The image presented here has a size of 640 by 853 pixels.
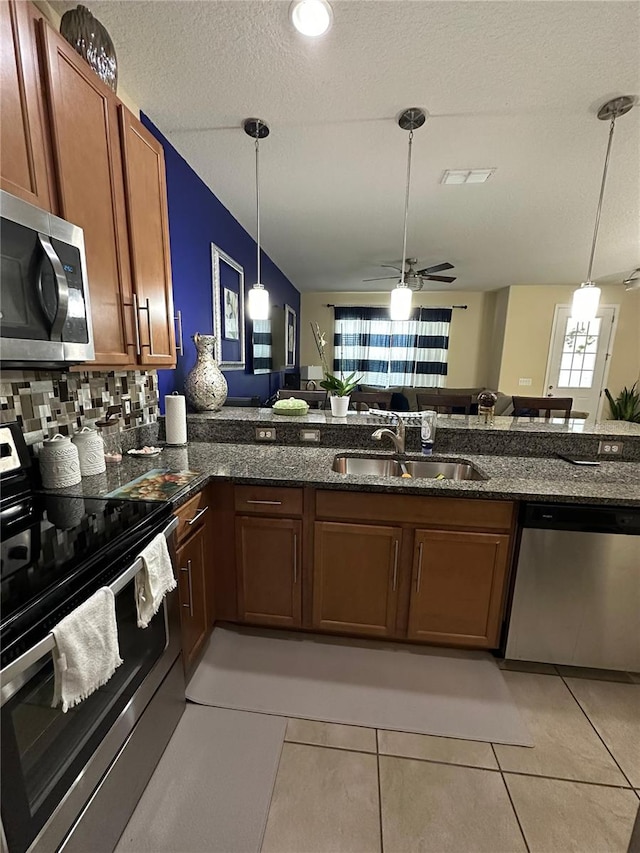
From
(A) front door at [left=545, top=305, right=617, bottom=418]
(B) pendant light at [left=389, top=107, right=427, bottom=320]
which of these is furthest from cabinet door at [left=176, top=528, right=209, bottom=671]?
(A) front door at [left=545, top=305, right=617, bottom=418]

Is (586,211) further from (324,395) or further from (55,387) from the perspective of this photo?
(55,387)

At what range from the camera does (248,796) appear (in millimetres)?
1171

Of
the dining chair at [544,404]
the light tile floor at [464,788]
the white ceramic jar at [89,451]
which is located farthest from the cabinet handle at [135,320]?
the dining chair at [544,404]

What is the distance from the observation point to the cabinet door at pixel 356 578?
1647 millimetres

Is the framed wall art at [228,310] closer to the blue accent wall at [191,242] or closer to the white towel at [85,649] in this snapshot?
the blue accent wall at [191,242]

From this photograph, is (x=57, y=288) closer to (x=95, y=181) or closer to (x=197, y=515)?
(x=95, y=181)

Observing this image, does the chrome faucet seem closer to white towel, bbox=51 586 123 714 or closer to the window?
white towel, bbox=51 586 123 714

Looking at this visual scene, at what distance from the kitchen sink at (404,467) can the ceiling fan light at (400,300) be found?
2.84ft

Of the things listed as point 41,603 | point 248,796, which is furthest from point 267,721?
point 41,603

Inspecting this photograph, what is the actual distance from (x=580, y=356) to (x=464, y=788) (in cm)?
638

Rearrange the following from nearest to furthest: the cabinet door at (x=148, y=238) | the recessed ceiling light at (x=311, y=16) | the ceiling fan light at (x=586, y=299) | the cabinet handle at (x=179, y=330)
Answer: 1. the recessed ceiling light at (x=311, y=16)
2. the cabinet door at (x=148, y=238)
3. the ceiling fan light at (x=586, y=299)
4. the cabinet handle at (x=179, y=330)

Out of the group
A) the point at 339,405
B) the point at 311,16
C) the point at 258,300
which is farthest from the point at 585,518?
the point at 311,16

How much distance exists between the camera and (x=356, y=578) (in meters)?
1.69

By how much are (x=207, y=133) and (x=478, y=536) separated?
2.55 metres
